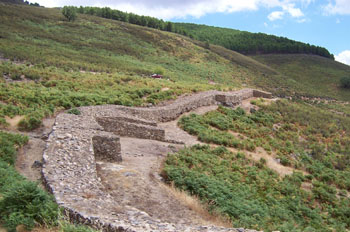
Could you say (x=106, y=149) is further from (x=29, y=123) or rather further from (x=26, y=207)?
(x=26, y=207)

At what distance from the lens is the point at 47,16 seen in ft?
227

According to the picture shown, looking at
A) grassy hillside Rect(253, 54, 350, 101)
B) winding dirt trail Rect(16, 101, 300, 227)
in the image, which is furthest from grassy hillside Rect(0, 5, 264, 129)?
grassy hillside Rect(253, 54, 350, 101)

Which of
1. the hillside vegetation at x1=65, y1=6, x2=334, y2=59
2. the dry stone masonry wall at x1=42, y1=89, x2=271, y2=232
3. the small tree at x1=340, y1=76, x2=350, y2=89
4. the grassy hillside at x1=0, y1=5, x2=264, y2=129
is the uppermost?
the hillside vegetation at x1=65, y1=6, x2=334, y2=59

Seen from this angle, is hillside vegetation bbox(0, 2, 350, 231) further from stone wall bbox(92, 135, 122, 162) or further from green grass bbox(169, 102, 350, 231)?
stone wall bbox(92, 135, 122, 162)

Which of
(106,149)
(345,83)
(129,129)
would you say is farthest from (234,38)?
(106,149)

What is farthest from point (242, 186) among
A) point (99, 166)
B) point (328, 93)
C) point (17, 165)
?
point (328, 93)

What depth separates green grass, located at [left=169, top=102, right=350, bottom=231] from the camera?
33.9 feet

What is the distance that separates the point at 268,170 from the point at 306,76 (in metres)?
80.6

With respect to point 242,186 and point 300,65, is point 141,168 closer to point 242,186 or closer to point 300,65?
point 242,186

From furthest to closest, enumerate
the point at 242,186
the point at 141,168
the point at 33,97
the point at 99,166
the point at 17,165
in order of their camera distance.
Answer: the point at 33,97 → the point at 242,186 → the point at 141,168 → the point at 99,166 → the point at 17,165

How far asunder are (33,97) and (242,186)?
41.3 feet

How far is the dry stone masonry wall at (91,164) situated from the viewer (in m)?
5.88

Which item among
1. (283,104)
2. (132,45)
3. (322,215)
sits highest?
(132,45)

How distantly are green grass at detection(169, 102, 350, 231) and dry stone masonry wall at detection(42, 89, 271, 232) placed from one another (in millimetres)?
2749
